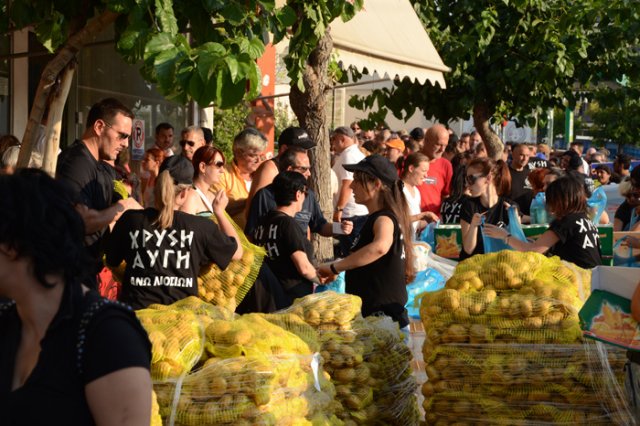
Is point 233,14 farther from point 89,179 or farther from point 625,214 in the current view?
point 625,214

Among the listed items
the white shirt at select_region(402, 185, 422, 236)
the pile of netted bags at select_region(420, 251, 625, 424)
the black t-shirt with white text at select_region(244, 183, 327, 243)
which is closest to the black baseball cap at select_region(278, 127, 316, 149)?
the black t-shirt with white text at select_region(244, 183, 327, 243)

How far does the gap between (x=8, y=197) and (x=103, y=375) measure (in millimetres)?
449

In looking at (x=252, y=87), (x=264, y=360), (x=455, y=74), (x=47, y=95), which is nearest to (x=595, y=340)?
(x=264, y=360)

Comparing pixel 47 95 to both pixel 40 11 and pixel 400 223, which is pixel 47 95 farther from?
pixel 400 223

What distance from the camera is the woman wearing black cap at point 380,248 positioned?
20.1ft

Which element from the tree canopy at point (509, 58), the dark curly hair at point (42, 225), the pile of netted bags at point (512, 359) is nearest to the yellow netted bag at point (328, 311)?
the pile of netted bags at point (512, 359)

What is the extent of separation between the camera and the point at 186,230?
562 cm

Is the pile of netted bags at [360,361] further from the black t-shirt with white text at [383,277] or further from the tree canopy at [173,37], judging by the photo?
the tree canopy at [173,37]

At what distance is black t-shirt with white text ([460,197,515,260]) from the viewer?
8844 millimetres

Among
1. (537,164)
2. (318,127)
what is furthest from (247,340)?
(537,164)

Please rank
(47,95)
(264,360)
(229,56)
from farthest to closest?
1. (47,95)
2. (229,56)
3. (264,360)

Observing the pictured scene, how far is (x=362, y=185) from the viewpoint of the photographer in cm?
634

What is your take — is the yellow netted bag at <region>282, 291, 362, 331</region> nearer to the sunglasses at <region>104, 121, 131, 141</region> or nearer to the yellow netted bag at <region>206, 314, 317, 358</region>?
the yellow netted bag at <region>206, 314, 317, 358</region>

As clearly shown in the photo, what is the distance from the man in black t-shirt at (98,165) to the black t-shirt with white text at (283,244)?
1.01m
